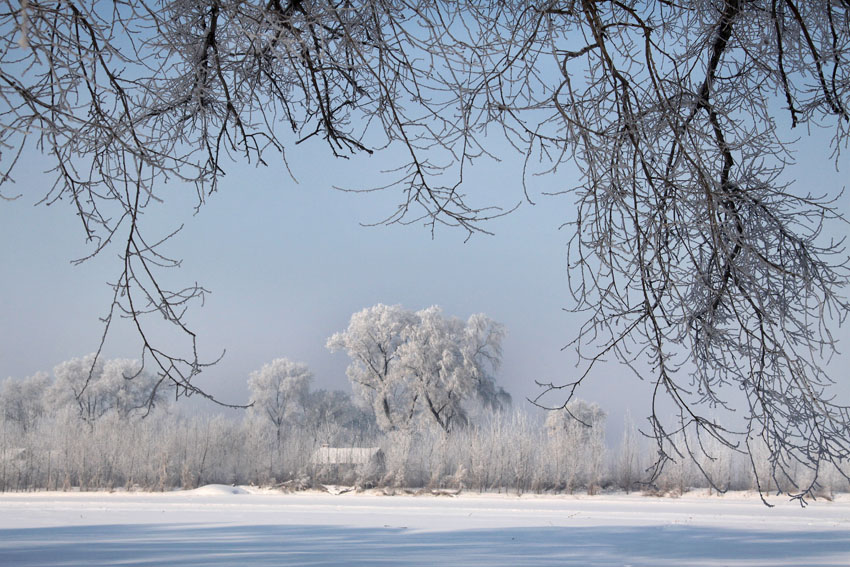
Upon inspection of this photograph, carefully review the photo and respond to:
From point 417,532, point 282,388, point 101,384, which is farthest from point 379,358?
point 417,532

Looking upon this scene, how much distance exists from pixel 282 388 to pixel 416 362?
370 centimetres

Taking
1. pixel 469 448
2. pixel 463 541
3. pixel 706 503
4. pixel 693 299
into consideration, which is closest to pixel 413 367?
pixel 469 448

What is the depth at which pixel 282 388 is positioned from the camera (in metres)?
17.0

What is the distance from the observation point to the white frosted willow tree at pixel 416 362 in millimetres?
15258

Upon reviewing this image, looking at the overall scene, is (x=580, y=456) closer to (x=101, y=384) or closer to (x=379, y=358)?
(x=379, y=358)

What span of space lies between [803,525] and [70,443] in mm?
7933

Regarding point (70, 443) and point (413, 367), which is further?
point (413, 367)

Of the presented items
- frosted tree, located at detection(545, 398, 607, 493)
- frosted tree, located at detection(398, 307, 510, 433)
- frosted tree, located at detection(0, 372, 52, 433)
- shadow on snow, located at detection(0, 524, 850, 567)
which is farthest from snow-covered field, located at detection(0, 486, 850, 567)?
frosted tree, located at detection(0, 372, 52, 433)

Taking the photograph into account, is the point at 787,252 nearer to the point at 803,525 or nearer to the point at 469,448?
the point at 803,525

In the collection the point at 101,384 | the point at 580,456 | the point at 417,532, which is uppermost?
the point at 101,384

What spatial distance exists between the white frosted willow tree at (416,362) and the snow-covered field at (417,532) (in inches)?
306

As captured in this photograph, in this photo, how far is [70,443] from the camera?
8.82m

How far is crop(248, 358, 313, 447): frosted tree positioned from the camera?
16.9 m

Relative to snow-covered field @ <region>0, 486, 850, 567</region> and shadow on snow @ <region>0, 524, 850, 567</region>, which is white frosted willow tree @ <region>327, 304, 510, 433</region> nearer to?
snow-covered field @ <region>0, 486, 850, 567</region>
